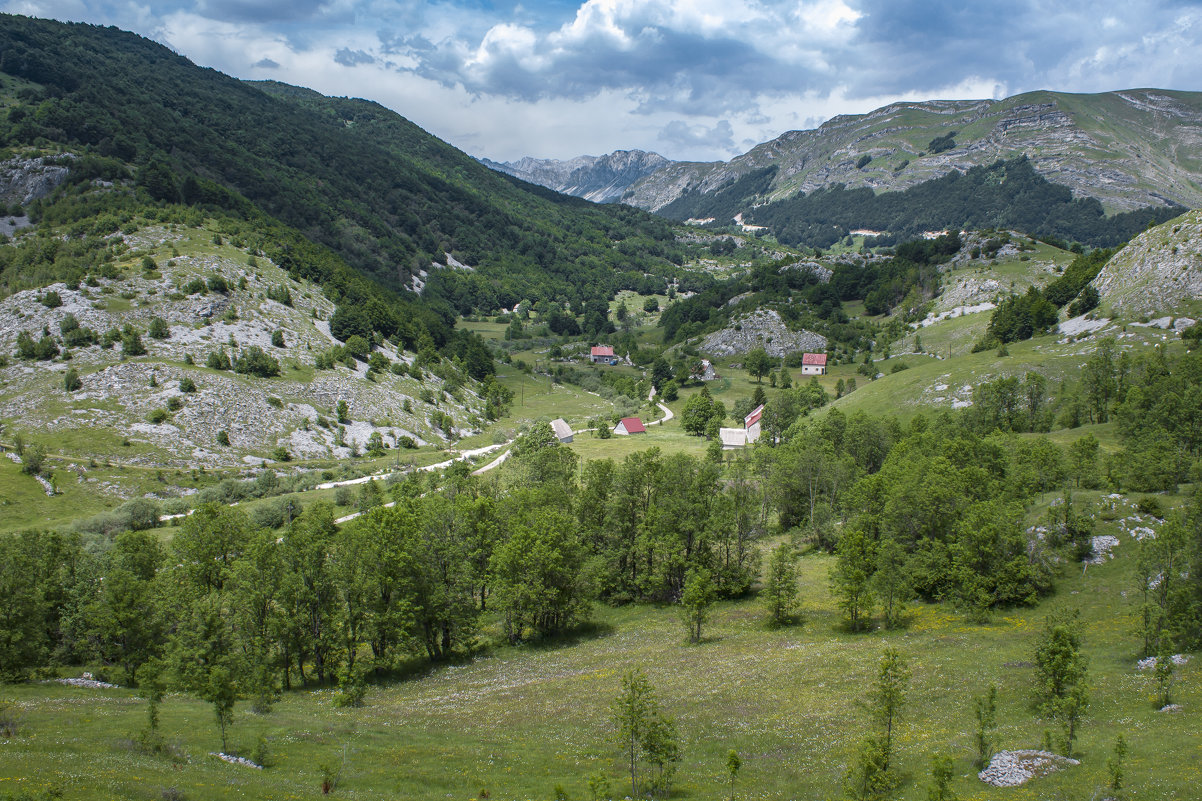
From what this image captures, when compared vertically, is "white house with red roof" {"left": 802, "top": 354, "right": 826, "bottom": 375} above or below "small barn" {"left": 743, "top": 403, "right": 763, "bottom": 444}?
above

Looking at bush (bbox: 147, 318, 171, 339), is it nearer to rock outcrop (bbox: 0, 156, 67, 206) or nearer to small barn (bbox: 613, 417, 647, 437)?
rock outcrop (bbox: 0, 156, 67, 206)

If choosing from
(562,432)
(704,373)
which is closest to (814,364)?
(704,373)

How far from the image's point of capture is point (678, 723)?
112ft

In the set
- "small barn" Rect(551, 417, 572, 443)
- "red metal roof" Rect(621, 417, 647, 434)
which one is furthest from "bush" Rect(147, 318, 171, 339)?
"red metal roof" Rect(621, 417, 647, 434)

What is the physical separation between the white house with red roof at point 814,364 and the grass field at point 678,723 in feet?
441

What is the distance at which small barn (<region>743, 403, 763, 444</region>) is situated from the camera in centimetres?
12281

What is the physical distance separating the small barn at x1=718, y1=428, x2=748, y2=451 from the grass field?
69.5 metres

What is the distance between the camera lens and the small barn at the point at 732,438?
120 m

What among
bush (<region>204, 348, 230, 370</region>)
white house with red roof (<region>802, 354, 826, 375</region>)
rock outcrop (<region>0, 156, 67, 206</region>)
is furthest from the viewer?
white house with red roof (<region>802, 354, 826, 375</region>)

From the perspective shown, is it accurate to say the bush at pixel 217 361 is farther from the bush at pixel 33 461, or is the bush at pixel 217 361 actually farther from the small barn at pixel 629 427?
the small barn at pixel 629 427

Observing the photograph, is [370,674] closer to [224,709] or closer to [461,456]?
[224,709]

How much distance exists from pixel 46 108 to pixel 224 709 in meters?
229

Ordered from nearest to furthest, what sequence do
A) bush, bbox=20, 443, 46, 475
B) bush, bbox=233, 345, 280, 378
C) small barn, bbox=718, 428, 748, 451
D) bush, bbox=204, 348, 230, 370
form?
bush, bbox=20, 443, 46, 475
small barn, bbox=718, 428, 748, 451
bush, bbox=204, 348, 230, 370
bush, bbox=233, 345, 280, 378

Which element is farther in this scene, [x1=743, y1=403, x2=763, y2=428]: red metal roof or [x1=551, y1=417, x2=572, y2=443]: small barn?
[x1=743, y1=403, x2=763, y2=428]: red metal roof
